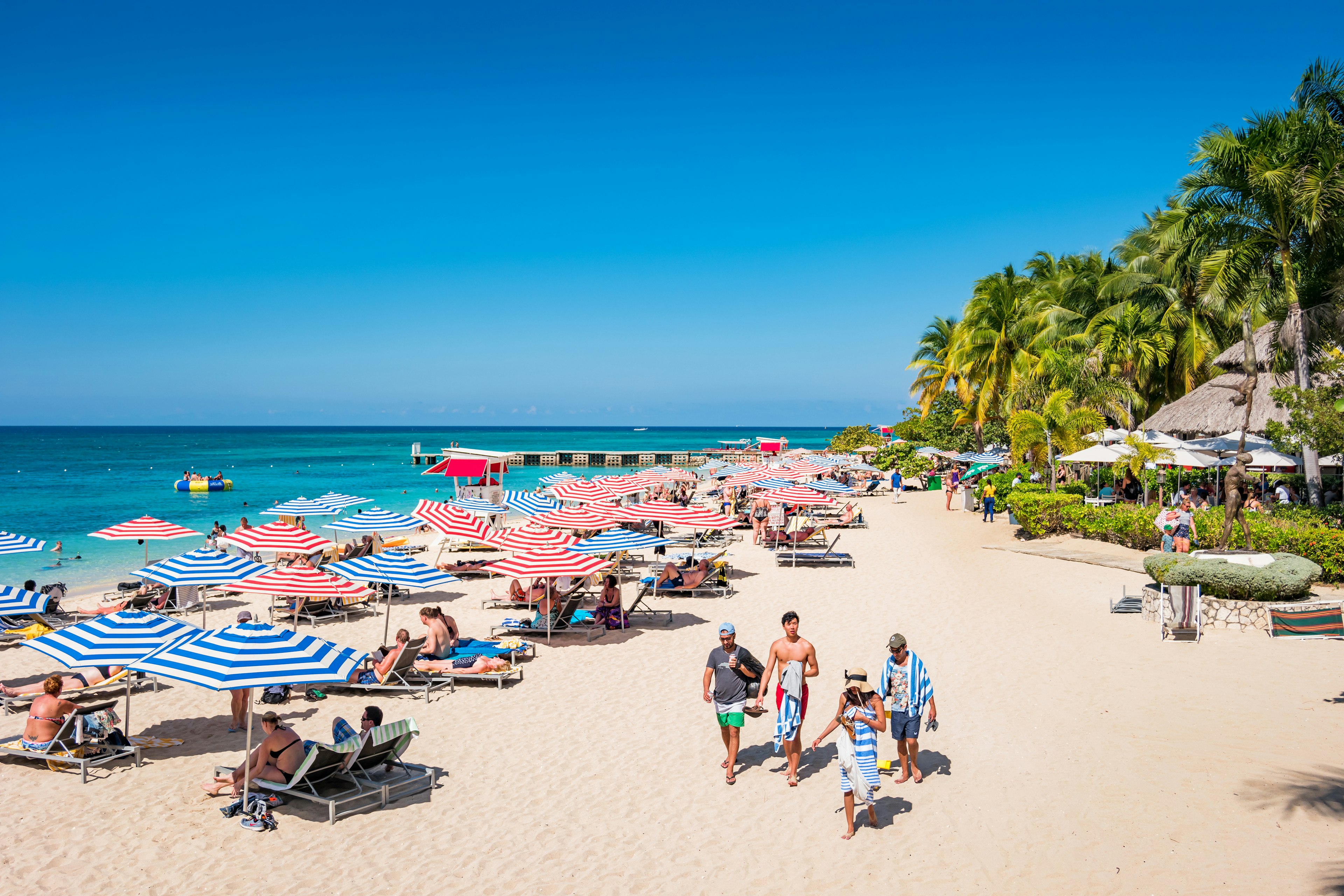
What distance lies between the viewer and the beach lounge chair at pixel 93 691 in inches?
379

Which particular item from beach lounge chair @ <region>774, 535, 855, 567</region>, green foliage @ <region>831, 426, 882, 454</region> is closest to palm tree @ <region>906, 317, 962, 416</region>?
green foliage @ <region>831, 426, 882, 454</region>

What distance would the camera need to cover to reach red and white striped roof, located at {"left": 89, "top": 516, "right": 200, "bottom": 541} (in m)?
16.5

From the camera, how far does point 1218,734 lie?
26.8 ft

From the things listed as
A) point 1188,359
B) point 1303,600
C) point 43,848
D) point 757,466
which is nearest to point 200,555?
point 43,848

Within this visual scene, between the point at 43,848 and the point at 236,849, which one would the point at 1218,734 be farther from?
the point at 43,848

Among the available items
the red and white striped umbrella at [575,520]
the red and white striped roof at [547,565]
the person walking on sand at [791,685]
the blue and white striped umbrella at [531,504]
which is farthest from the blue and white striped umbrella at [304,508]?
the person walking on sand at [791,685]

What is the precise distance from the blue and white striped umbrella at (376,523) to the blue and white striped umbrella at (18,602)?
18.6 feet

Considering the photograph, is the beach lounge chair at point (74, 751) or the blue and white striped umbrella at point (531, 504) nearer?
the beach lounge chair at point (74, 751)

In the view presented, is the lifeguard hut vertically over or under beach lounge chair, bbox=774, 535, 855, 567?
over

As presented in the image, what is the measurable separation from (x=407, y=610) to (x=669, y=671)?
22.2 ft

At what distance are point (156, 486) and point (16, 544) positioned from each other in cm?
4774

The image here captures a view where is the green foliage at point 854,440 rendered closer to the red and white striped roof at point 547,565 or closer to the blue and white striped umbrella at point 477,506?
the blue and white striped umbrella at point 477,506

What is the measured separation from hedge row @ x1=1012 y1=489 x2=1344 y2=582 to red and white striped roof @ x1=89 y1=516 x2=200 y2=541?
786 inches

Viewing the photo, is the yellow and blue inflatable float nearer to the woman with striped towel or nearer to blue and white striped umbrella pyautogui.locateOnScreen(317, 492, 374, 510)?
blue and white striped umbrella pyautogui.locateOnScreen(317, 492, 374, 510)
